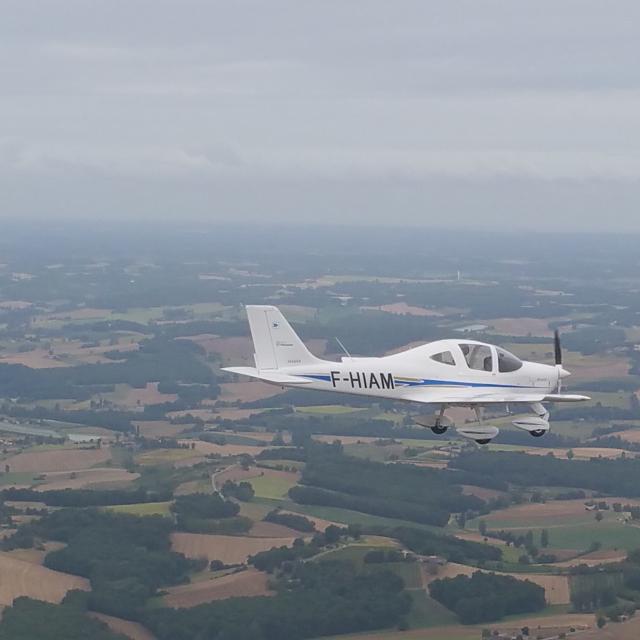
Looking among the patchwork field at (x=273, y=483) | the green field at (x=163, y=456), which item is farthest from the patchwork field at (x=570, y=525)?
the green field at (x=163, y=456)

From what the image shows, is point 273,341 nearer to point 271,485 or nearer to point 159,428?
point 271,485

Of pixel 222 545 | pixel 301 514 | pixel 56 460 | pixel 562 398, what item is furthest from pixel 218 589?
pixel 562 398

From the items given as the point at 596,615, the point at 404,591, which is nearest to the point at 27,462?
Result: the point at 404,591

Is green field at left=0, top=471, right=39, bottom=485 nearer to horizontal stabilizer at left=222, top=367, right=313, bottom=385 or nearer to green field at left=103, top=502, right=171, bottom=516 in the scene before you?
green field at left=103, top=502, right=171, bottom=516

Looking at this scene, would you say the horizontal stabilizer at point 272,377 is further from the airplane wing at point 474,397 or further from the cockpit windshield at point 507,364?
the cockpit windshield at point 507,364

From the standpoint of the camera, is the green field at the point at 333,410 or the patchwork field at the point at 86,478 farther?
the green field at the point at 333,410

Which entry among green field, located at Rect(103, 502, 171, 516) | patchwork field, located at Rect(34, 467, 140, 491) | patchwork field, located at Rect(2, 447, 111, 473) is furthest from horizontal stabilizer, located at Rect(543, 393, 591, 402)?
patchwork field, located at Rect(2, 447, 111, 473)

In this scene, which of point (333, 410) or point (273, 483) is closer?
point (273, 483)
